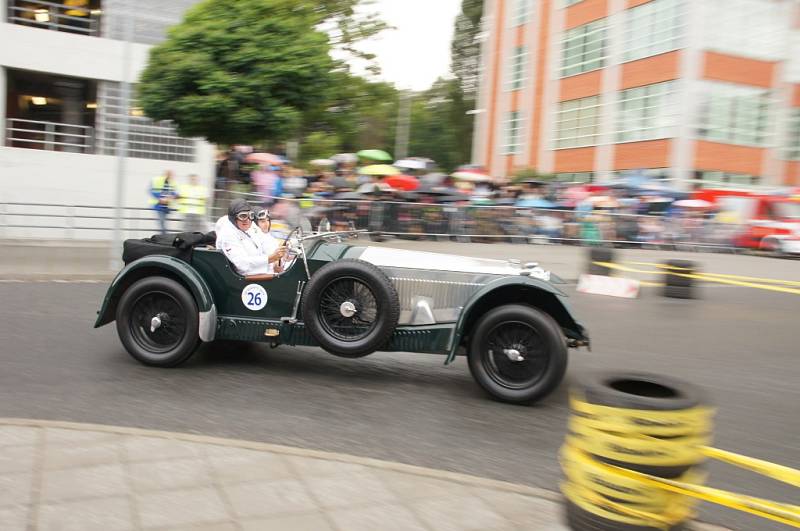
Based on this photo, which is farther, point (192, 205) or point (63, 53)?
point (63, 53)

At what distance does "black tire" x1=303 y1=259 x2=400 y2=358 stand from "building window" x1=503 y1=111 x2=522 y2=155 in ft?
108

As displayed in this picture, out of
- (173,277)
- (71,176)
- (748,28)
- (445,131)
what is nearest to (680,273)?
(173,277)

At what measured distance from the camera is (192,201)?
1480 cm

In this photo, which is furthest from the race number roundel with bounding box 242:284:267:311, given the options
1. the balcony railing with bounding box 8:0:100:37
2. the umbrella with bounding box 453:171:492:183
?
the balcony railing with bounding box 8:0:100:37

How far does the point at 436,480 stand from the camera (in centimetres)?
395

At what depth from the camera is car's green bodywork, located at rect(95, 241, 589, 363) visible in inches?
218

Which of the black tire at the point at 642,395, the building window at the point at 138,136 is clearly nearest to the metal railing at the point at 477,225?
the building window at the point at 138,136

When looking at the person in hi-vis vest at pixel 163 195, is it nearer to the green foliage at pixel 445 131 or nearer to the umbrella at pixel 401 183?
the umbrella at pixel 401 183

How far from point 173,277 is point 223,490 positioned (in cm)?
298

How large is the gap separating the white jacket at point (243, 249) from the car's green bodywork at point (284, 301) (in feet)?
0.28

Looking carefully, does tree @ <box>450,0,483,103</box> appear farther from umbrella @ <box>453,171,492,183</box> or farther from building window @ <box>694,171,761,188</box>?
umbrella @ <box>453,171,492,183</box>

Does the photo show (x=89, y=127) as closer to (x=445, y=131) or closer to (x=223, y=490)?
(x=223, y=490)

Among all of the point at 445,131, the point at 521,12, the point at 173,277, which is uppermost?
the point at 521,12

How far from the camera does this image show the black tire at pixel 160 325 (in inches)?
240
